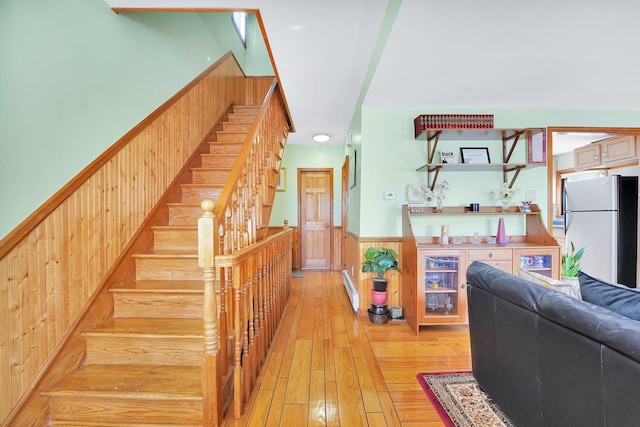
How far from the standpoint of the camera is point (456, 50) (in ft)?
6.80

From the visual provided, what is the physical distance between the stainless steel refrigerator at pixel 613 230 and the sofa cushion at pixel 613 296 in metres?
2.90

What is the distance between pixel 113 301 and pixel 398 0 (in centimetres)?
263

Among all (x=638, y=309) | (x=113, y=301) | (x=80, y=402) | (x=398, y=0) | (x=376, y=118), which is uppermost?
(x=398, y=0)

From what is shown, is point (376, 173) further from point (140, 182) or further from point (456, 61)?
point (140, 182)

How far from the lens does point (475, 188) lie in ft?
10.1

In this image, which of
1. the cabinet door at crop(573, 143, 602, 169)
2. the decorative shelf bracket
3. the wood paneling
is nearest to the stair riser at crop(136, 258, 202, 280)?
the wood paneling

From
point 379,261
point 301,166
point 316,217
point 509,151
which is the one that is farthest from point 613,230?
point 301,166

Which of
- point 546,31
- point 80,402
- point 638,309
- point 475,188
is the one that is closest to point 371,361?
point 638,309

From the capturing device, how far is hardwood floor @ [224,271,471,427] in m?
1.56

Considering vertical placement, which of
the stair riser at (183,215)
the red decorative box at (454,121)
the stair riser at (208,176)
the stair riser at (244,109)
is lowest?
the stair riser at (183,215)

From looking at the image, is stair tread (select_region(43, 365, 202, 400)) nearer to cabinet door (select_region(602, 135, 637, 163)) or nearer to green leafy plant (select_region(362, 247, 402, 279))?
green leafy plant (select_region(362, 247, 402, 279))

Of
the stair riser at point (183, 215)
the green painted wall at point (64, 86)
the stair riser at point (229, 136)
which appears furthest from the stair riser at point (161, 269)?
the stair riser at point (229, 136)

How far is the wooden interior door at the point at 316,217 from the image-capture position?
17.9ft

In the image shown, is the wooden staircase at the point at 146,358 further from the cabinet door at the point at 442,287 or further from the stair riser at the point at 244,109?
the stair riser at the point at 244,109
